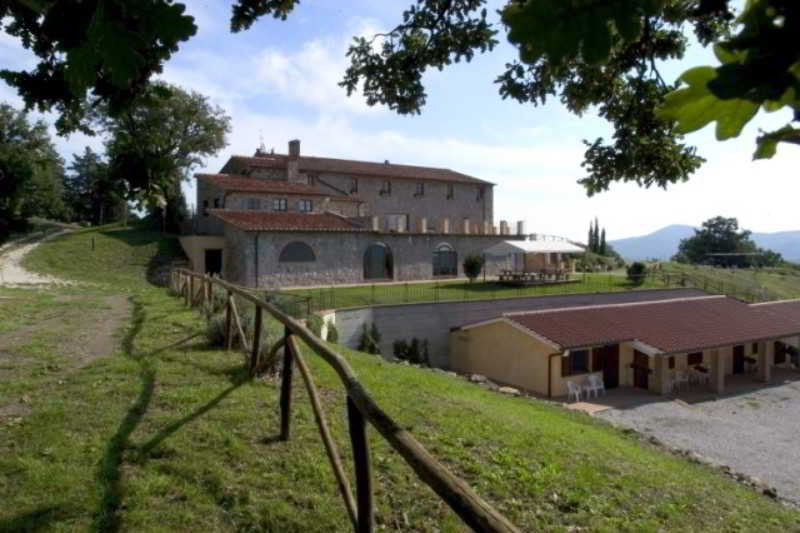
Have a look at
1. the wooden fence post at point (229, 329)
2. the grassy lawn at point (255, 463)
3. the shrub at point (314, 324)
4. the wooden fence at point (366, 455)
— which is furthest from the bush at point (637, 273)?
the wooden fence at point (366, 455)

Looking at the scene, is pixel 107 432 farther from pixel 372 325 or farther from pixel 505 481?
pixel 372 325

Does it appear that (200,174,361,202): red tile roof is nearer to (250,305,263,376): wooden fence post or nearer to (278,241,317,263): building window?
(278,241,317,263): building window

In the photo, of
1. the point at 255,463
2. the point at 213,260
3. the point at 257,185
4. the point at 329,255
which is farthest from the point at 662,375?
the point at 257,185

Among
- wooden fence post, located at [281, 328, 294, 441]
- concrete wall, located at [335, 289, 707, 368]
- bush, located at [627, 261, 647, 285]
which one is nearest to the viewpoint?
wooden fence post, located at [281, 328, 294, 441]

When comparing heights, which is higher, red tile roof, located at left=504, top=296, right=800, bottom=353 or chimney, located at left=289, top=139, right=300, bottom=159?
chimney, located at left=289, top=139, right=300, bottom=159

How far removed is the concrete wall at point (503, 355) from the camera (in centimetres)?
2127

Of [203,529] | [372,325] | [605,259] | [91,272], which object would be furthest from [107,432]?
[605,259]

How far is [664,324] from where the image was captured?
24.5 m

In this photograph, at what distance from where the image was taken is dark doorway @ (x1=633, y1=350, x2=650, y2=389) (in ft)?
72.6

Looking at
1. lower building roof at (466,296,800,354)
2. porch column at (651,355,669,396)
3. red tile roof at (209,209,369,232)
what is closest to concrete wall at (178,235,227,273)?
red tile roof at (209,209,369,232)

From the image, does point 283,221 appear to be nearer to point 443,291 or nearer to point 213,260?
point 213,260

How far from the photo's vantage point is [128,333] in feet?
35.3

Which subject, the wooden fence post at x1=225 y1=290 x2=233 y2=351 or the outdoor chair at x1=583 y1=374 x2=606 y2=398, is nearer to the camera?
the wooden fence post at x1=225 y1=290 x2=233 y2=351

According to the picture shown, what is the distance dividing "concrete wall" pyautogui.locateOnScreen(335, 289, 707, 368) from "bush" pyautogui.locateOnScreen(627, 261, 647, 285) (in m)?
9.56
